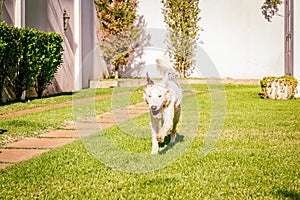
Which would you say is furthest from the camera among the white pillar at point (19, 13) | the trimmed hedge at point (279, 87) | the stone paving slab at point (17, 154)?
the trimmed hedge at point (279, 87)

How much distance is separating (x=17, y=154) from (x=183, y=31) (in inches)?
577

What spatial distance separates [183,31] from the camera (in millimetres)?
18188

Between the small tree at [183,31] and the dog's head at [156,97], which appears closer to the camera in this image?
the dog's head at [156,97]

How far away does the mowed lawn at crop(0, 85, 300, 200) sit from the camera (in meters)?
2.87

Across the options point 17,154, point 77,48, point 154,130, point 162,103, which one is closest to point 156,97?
point 162,103

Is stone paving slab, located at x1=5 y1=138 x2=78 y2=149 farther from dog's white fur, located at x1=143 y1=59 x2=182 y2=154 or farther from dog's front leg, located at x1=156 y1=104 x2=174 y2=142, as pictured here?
dog's front leg, located at x1=156 y1=104 x2=174 y2=142

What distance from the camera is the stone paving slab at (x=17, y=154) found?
391cm

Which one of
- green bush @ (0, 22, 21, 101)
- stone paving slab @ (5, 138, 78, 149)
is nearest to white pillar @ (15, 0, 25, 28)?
green bush @ (0, 22, 21, 101)

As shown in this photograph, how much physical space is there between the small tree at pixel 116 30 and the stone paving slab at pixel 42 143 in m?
12.2

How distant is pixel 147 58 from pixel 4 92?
389 inches

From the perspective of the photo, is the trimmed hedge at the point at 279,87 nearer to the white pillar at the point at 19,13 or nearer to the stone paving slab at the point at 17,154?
the white pillar at the point at 19,13

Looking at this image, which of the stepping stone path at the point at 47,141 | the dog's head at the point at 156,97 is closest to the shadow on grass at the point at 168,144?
the dog's head at the point at 156,97

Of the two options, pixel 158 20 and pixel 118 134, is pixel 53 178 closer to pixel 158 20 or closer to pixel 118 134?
pixel 118 134

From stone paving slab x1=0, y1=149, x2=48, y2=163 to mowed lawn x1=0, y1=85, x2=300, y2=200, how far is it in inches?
6.8
